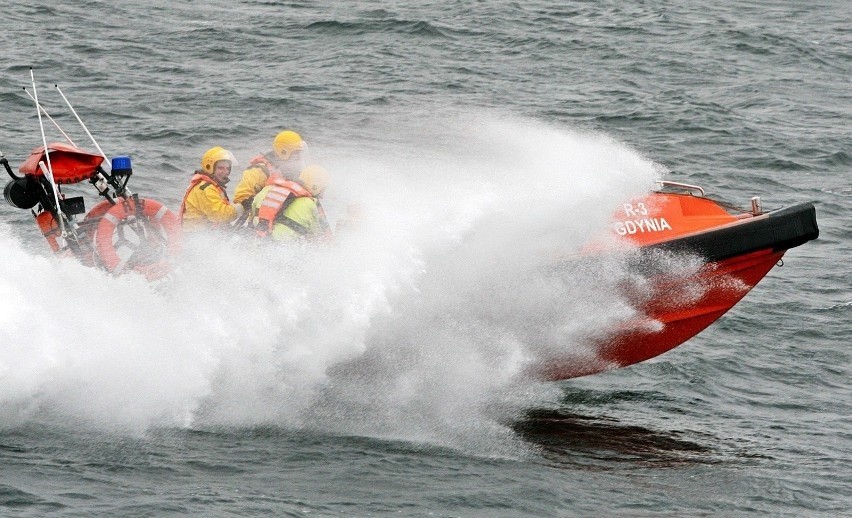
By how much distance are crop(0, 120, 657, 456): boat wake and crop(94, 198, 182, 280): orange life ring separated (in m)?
0.17

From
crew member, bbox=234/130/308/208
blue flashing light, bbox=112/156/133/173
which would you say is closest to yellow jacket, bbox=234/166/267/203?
crew member, bbox=234/130/308/208

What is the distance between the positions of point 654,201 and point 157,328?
4.00 m

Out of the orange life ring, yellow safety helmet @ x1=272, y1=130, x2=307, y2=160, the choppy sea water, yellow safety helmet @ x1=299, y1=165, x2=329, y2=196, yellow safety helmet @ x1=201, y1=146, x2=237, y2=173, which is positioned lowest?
the choppy sea water

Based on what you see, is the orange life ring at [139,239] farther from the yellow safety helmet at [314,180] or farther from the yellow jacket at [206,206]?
the yellow safety helmet at [314,180]

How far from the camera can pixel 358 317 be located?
29.7 ft

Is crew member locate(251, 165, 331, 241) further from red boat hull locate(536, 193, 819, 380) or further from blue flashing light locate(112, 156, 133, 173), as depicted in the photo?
red boat hull locate(536, 193, 819, 380)

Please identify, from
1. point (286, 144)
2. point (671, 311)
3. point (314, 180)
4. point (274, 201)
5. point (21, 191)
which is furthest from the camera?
point (671, 311)

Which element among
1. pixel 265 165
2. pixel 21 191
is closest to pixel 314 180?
pixel 265 165

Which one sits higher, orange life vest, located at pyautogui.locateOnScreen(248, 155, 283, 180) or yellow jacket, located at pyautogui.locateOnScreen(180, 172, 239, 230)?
orange life vest, located at pyautogui.locateOnScreen(248, 155, 283, 180)

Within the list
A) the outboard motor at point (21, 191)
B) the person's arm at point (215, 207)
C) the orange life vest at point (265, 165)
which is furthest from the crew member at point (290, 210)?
the outboard motor at point (21, 191)

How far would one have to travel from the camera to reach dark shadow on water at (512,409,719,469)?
8.58 meters

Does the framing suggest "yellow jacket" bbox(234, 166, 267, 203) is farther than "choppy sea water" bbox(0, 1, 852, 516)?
Yes

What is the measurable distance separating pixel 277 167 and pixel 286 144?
227mm

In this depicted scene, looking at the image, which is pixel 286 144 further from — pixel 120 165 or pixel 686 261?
pixel 686 261
